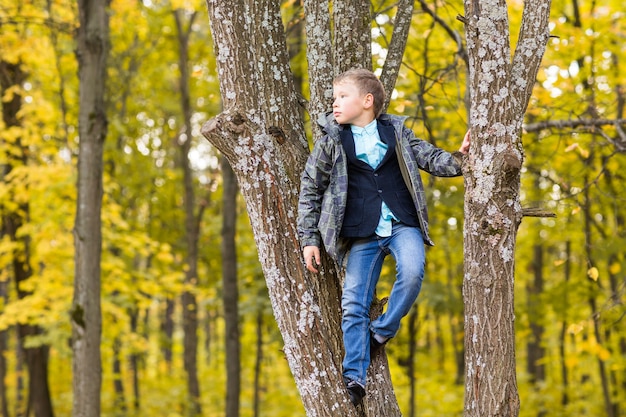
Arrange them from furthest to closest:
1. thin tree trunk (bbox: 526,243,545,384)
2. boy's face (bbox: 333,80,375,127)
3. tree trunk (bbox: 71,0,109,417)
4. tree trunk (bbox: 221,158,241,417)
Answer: thin tree trunk (bbox: 526,243,545,384) < tree trunk (bbox: 221,158,241,417) < tree trunk (bbox: 71,0,109,417) < boy's face (bbox: 333,80,375,127)

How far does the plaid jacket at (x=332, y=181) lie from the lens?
9.57 ft

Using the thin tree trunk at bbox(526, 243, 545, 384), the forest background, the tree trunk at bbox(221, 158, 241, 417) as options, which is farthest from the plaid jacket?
the thin tree trunk at bbox(526, 243, 545, 384)

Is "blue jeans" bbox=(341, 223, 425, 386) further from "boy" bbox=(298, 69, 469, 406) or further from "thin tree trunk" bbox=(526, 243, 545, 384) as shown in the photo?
"thin tree trunk" bbox=(526, 243, 545, 384)

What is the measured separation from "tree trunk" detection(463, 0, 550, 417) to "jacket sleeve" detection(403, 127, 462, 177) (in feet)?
0.60

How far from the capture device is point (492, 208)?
268 cm

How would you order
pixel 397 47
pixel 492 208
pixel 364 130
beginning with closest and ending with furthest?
pixel 492 208, pixel 364 130, pixel 397 47

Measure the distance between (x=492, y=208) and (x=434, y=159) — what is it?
424mm

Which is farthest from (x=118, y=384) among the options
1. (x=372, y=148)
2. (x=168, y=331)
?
(x=372, y=148)

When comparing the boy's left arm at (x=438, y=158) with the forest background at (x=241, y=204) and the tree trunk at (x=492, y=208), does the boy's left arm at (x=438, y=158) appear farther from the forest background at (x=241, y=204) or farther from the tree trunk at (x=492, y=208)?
the forest background at (x=241, y=204)

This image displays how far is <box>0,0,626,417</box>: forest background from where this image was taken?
8078 millimetres

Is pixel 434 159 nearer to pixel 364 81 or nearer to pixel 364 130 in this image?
pixel 364 130

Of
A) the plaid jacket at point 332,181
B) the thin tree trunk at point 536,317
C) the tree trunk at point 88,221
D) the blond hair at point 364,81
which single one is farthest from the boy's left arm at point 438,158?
the thin tree trunk at point 536,317

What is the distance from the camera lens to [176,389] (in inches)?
692

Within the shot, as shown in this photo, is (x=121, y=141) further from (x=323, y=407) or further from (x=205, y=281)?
(x=323, y=407)
